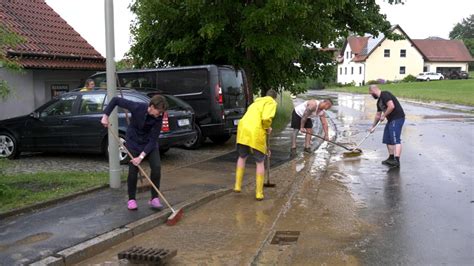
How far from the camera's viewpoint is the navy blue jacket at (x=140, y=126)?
675 centimetres

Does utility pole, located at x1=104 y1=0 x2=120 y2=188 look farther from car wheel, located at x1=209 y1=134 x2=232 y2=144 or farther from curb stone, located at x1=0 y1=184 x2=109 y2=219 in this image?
car wheel, located at x1=209 y1=134 x2=232 y2=144

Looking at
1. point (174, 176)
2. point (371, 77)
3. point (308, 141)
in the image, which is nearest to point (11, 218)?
point (174, 176)

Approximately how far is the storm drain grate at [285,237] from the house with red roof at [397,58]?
69837 millimetres

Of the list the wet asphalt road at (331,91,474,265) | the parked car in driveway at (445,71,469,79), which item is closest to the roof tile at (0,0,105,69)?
the wet asphalt road at (331,91,474,265)

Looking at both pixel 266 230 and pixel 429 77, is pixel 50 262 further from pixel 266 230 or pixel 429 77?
pixel 429 77

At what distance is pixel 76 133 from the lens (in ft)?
36.0

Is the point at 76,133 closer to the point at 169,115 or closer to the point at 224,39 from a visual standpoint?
the point at 169,115

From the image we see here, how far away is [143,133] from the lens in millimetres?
6938

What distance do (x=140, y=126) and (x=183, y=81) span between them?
648 centimetres

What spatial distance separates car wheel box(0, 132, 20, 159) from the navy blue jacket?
219 inches

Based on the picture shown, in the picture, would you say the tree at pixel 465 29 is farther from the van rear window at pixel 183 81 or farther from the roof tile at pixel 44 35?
the van rear window at pixel 183 81

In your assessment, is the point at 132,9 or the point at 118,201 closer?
the point at 118,201

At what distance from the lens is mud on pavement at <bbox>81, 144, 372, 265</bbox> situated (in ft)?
17.8

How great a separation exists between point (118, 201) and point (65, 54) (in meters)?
8.56
